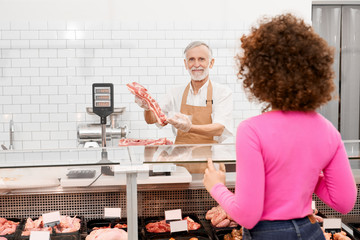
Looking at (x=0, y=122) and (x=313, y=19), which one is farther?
(x=313, y=19)

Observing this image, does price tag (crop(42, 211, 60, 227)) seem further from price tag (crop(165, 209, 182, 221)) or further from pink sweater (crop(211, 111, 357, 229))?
pink sweater (crop(211, 111, 357, 229))

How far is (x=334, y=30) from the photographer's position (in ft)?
18.2

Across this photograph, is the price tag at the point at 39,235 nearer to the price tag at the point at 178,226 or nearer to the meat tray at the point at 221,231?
the price tag at the point at 178,226

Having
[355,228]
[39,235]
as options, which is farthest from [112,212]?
[355,228]

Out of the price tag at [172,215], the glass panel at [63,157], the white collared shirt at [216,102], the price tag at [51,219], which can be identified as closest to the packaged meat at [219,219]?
the price tag at [172,215]

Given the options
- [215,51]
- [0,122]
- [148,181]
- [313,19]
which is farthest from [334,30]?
[0,122]

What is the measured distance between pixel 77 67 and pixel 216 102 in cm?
193

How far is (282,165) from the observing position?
1.34 m

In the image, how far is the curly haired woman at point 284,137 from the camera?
130 centimetres

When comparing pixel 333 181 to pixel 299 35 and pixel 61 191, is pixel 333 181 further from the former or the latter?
pixel 61 191

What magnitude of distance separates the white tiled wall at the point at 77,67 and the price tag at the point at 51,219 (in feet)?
9.36

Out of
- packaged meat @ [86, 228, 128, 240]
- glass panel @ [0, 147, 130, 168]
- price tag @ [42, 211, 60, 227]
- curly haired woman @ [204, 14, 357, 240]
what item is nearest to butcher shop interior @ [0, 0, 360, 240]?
packaged meat @ [86, 228, 128, 240]

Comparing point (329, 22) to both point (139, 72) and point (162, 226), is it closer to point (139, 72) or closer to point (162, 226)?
point (139, 72)

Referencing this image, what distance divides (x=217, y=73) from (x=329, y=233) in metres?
3.12
